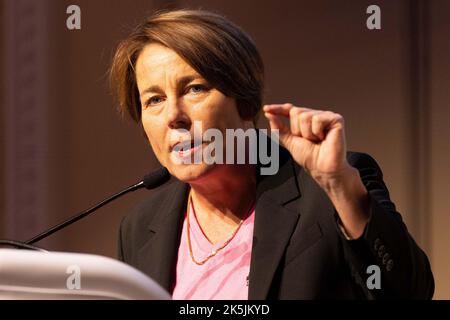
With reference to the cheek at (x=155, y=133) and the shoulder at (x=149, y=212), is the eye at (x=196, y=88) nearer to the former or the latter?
the cheek at (x=155, y=133)

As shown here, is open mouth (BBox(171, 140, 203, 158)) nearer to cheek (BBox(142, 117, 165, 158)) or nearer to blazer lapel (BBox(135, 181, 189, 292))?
cheek (BBox(142, 117, 165, 158))

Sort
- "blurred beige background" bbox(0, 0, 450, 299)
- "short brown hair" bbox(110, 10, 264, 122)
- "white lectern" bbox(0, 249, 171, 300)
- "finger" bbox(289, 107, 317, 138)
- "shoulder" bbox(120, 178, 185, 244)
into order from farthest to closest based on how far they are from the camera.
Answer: "blurred beige background" bbox(0, 0, 450, 299) < "shoulder" bbox(120, 178, 185, 244) < "short brown hair" bbox(110, 10, 264, 122) < "finger" bbox(289, 107, 317, 138) < "white lectern" bbox(0, 249, 171, 300)

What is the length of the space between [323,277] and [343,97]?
1.09m

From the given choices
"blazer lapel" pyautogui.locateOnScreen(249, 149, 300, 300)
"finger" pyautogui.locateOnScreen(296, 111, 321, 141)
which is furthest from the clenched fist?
"blazer lapel" pyautogui.locateOnScreen(249, 149, 300, 300)

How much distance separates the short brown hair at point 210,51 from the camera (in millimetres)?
1274

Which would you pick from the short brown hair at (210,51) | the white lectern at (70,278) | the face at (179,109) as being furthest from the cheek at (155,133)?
the white lectern at (70,278)

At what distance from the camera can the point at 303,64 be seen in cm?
222

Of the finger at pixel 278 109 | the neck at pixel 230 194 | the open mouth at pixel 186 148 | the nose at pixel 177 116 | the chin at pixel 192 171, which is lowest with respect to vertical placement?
the neck at pixel 230 194

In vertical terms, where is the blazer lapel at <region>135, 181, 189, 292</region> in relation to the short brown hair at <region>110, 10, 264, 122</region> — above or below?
below

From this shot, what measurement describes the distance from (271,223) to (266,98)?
0.92 m

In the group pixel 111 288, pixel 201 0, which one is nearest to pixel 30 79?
pixel 201 0

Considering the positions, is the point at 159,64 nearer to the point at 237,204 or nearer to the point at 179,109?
the point at 179,109

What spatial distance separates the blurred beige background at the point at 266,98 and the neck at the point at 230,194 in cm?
85

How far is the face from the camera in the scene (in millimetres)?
1251
